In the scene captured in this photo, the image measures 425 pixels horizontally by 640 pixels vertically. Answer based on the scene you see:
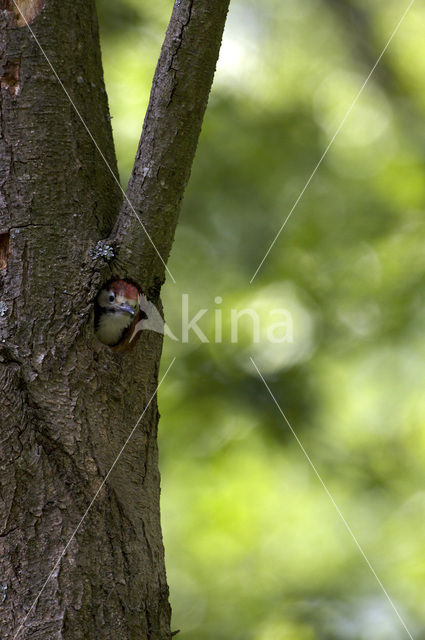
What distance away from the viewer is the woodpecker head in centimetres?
120

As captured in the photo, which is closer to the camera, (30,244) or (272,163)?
(30,244)

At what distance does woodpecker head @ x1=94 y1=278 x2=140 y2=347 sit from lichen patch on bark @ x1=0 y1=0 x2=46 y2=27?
0.53 m

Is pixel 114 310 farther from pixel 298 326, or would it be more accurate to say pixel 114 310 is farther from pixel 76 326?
pixel 298 326

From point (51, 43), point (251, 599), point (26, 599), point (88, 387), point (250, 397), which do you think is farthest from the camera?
point (250, 397)

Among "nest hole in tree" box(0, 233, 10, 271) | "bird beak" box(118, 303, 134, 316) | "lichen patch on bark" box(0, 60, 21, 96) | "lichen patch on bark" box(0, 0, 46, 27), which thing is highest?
"lichen patch on bark" box(0, 0, 46, 27)

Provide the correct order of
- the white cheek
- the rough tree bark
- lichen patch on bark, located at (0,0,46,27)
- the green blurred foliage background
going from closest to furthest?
the rough tree bark < the white cheek < lichen patch on bark, located at (0,0,46,27) < the green blurred foliage background

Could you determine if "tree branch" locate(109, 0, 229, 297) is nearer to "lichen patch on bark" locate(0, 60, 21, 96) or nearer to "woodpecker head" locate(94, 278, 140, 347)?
"woodpecker head" locate(94, 278, 140, 347)

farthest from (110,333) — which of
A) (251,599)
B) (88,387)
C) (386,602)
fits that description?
(386,602)

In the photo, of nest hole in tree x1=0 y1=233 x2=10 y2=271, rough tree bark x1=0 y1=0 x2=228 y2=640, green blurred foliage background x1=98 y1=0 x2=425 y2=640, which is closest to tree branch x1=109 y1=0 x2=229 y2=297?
rough tree bark x1=0 y1=0 x2=228 y2=640

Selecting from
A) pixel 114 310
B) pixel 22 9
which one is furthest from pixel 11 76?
pixel 114 310

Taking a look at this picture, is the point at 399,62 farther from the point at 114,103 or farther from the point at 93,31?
the point at 93,31

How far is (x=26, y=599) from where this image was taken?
1.05 metres

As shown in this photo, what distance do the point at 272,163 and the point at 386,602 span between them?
5.88 ft

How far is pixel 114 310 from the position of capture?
1.20 metres
